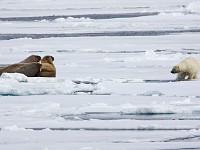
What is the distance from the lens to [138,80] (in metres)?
9.48

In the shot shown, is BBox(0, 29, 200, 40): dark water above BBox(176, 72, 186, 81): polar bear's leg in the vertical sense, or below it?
above

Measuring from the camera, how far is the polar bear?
9422mm

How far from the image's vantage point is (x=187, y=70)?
9414mm

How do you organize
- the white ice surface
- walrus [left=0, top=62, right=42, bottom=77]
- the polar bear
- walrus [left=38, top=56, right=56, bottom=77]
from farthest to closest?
walrus [left=38, top=56, right=56, bottom=77], walrus [left=0, top=62, right=42, bottom=77], the polar bear, the white ice surface

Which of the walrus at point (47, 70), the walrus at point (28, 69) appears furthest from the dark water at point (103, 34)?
the walrus at point (28, 69)

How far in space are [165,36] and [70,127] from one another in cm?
944

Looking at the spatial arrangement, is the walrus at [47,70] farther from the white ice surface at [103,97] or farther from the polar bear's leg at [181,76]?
the polar bear's leg at [181,76]

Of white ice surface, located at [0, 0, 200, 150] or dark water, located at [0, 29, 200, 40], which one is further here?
dark water, located at [0, 29, 200, 40]

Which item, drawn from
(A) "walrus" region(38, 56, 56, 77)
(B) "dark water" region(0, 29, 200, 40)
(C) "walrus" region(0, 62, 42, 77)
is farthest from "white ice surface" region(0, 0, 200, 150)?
(B) "dark water" region(0, 29, 200, 40)

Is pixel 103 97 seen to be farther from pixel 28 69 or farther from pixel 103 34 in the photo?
pixel 103 34

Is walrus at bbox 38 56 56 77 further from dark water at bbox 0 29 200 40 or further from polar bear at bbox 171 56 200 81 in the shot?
dark water at bbox 0 29 200 40

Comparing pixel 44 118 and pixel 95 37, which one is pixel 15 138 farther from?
pixel 95 37

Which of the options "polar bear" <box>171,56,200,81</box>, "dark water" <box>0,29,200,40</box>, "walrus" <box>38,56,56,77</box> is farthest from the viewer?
"dark water" <box>0,29,200,40</box>

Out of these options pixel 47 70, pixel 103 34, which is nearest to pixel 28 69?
pixel 47 70
